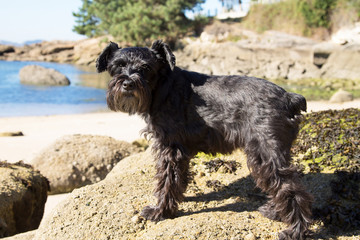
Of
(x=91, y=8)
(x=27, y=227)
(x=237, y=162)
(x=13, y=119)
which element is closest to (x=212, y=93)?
(x=237, y=162)

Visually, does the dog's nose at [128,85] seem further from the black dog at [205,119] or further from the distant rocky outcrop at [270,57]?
the distant rocky outcrop at [270,57]

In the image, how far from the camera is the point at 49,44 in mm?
77125

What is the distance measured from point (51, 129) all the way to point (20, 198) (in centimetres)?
1122

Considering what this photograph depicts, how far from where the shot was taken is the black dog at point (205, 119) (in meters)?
4.41

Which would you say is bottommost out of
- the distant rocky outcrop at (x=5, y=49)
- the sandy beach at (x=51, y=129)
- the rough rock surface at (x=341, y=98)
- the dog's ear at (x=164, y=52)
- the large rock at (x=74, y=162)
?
the distant rocky outcrop at (x=5, y=49)

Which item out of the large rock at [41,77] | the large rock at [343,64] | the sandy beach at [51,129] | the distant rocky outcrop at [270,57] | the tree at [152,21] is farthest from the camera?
the tree at [152,21]

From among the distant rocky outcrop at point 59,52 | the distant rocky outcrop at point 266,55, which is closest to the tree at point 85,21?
the distant rocky outcrop at point 59,52

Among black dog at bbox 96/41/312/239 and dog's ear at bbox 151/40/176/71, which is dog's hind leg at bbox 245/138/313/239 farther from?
dog's ear at bbox 151/40/176/71

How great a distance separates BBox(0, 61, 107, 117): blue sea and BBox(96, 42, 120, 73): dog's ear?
64.6 ft

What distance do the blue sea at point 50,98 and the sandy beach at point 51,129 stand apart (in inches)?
152

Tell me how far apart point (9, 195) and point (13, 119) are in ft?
52.2

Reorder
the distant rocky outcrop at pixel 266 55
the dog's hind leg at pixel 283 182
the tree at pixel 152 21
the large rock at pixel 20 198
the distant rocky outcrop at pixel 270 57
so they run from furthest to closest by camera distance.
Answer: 1. the tree at pixel 152 21
2. the distant rocky outcrop at pixel 266 55
3. the distant rocky outcrop at pixel 270 57
4. the large rock at pixel 20 198
5. the dog's hind leg at pixel 283 182

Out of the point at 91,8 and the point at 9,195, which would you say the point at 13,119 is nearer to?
the point at 9,195

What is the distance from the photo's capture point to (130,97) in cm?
439
